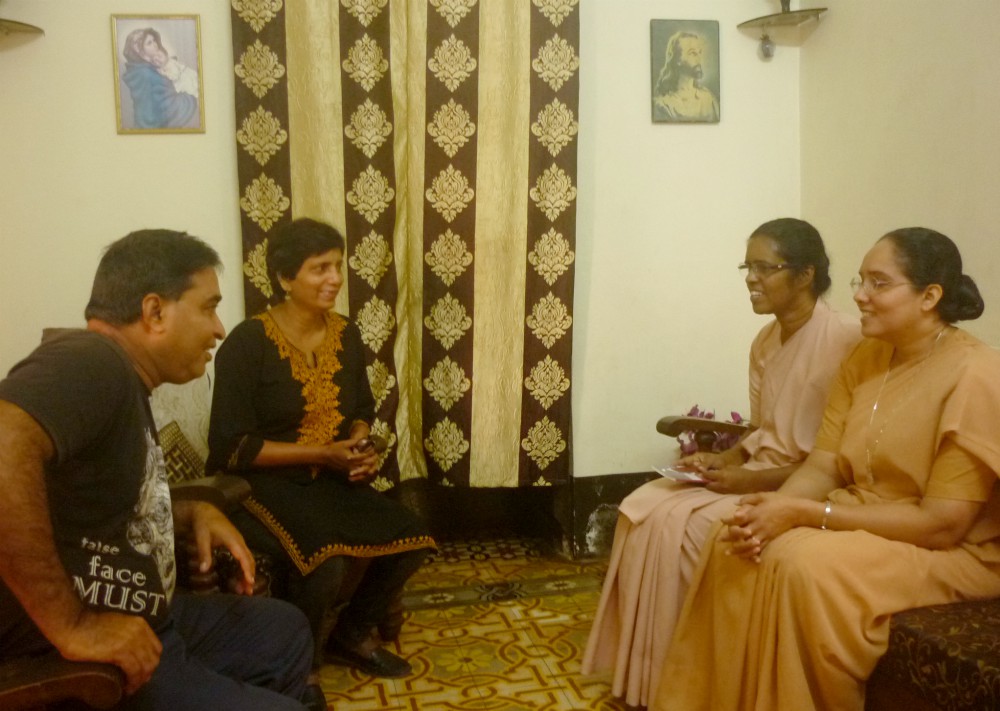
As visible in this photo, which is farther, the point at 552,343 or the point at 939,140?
the point at 552,343

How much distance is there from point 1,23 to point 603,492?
2.82 meters

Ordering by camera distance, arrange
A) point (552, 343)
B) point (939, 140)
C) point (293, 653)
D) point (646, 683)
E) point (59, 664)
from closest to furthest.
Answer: point (59, 664), point (293, 653), point (646, 683), point (939, 140), point (552, 343)

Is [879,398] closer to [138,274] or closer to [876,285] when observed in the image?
[876,285]

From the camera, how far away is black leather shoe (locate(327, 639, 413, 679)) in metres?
2.57

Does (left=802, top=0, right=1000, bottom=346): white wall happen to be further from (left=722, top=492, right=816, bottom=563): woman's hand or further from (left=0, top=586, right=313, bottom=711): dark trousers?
(left=0, top=586, right=313, bottom=711): dark trousers

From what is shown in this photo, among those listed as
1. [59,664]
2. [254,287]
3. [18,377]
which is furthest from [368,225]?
[59,664]

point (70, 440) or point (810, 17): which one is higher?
point (810, 17)

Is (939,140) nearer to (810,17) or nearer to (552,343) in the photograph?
(810,17)

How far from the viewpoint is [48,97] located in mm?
2973

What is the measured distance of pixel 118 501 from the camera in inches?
56.4

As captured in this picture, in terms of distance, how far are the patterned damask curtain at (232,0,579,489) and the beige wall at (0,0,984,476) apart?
0.21 meters

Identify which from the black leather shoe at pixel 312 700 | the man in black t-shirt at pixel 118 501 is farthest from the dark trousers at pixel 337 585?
the man in black t-shirt at pixel 118 501

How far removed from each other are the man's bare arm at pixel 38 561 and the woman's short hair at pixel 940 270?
71.6 inches

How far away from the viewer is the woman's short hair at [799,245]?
2.43 meters
